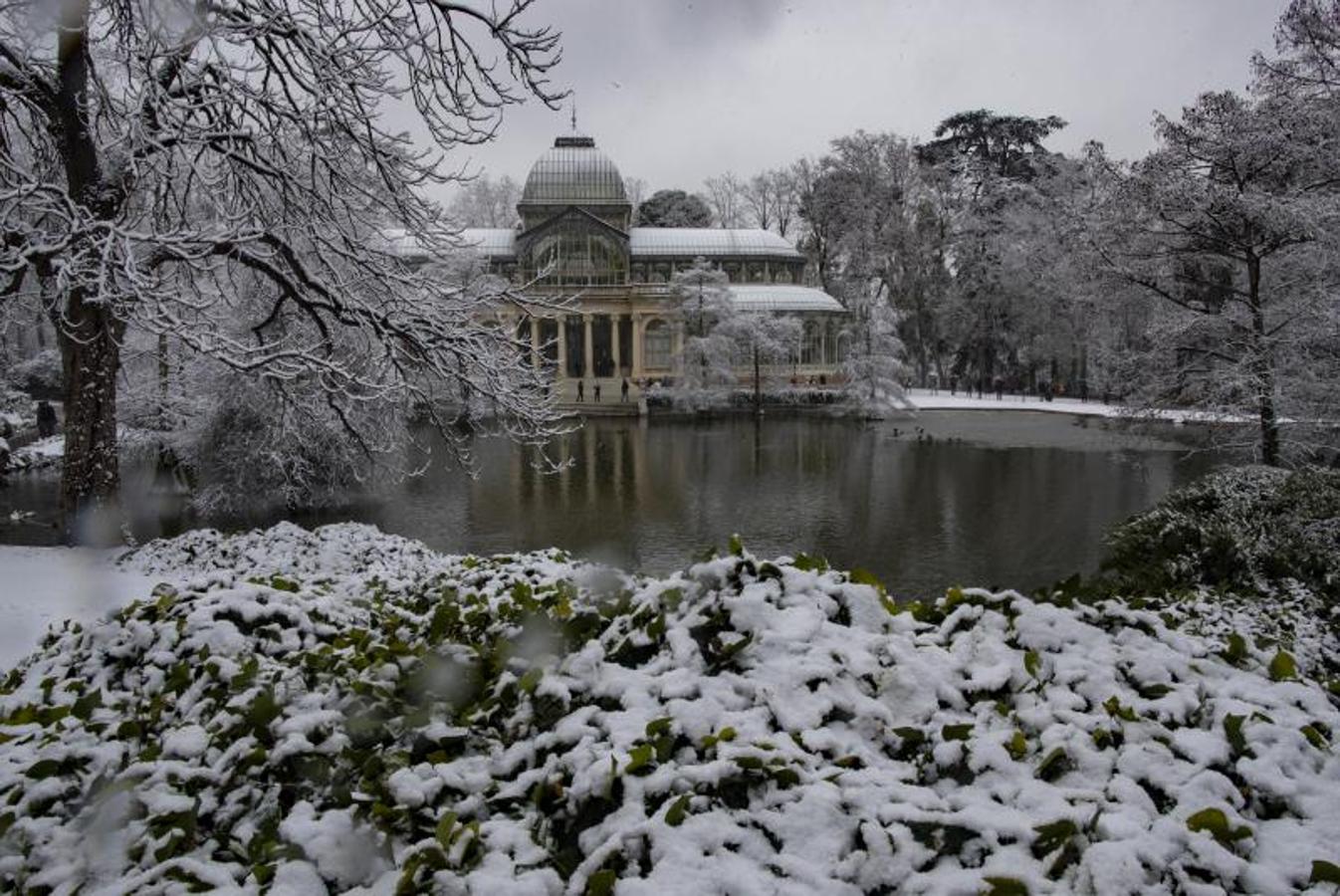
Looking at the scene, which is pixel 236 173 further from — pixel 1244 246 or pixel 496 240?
pixel 496 240

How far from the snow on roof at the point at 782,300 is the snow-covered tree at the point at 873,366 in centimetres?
626

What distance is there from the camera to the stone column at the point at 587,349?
1763 inches

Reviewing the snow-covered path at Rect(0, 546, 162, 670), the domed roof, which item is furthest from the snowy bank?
the snow-covered path at Rect(0, 546, 162, 670)

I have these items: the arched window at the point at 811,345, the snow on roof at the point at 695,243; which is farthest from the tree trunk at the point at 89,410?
the snow on roof at the point at 695,243

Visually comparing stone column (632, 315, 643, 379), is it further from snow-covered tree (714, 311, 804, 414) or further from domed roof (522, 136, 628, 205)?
domed roof (522, 136, 628, 205)

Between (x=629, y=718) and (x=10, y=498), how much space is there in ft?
63.6

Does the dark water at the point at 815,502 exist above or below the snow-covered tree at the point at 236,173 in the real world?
below

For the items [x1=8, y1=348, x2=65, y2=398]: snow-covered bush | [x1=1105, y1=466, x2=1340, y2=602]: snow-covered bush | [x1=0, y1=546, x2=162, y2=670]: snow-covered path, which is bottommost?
[x1=0, y1=546, x2=162, y2=670]: snow-covered path

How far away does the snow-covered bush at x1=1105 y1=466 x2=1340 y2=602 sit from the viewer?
5.97m

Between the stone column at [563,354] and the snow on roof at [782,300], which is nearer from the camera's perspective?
the snow on roof at [782,300]

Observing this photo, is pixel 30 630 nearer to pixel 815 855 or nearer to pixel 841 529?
pixel 815 855

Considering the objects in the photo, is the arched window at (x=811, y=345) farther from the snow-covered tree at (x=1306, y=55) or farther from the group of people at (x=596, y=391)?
the snow-covered tree at (x=1306, y=55)

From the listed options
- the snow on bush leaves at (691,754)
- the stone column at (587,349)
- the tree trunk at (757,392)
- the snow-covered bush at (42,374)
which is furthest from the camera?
the stone column at (587,349)

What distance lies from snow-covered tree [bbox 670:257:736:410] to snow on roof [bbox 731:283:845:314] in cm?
324
